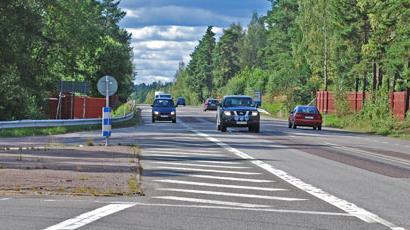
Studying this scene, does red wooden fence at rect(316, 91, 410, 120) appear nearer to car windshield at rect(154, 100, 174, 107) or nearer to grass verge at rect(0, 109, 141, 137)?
car windshield at rect(154, 100, 174, 107)

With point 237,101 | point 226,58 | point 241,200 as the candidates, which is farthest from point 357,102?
point 226,58

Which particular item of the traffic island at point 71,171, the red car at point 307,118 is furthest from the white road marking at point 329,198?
the red car at point 307,118

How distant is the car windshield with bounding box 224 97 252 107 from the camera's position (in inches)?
1495

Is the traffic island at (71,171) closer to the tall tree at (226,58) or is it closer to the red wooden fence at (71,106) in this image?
the red wooden fence at (71,106)

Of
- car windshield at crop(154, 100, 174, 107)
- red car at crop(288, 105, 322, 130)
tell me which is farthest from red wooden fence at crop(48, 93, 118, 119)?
red car at crop(288, 105, 322, 130)

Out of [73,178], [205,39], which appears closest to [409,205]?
[73,178]

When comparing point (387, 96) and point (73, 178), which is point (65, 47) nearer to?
point (387, 96)

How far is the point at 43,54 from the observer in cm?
5394

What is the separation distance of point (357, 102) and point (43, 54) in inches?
1025

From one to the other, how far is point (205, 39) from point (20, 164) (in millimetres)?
162941

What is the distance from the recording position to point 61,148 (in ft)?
73.6

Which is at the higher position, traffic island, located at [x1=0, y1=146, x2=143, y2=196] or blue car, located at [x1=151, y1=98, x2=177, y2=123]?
blue car, located at [x1=151, y1=98, x2=177, y2=123]

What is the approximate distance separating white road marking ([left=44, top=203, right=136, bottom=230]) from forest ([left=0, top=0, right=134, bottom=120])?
3212 cm

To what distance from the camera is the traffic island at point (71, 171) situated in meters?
12.5
